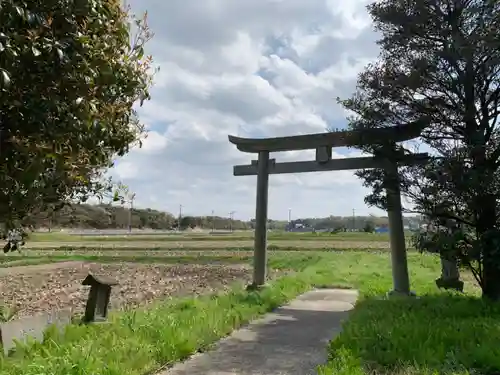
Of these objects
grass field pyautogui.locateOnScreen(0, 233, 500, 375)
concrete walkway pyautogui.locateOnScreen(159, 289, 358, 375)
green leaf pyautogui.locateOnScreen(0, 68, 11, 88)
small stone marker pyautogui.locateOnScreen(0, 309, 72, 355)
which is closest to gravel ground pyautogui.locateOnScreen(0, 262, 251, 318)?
grass field pyautogui.locateOnScreen(0, 233, 500, 375)

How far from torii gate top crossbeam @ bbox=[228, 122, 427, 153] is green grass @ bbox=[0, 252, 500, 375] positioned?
9.87ft

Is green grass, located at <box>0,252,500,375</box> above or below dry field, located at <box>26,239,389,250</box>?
below

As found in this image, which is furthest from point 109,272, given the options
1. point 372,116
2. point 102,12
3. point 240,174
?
point 102,12

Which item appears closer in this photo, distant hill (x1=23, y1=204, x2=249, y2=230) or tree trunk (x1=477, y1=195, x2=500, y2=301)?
distant hill (x1=23, y1=204, x2=249, y2=230)

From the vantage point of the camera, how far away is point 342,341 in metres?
5.77

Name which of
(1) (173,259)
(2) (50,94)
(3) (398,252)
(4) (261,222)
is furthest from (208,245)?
(2) (50,94)

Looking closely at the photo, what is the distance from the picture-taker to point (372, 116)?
350 inches

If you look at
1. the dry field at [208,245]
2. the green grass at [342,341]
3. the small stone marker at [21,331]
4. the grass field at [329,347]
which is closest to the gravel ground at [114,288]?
the grass field at [329,347]

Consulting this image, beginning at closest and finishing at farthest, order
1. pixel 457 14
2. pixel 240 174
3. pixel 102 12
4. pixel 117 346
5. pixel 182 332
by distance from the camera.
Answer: pixel 102 12 → pixel 117 346 → pixel 182 332 → pixel 457 14 → pixel 240 174

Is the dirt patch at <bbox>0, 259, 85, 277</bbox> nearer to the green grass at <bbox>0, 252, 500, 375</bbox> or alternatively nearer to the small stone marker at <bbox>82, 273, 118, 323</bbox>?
the small stone marker at <bbox>82, 273, 118, 323</bbox>

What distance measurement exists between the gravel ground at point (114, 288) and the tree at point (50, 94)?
7.29 metres

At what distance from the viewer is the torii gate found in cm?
873

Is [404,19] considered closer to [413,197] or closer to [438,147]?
[438,147]

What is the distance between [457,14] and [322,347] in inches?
239
